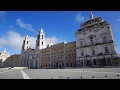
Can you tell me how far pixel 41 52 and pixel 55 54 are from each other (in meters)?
12.7

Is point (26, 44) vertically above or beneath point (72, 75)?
above

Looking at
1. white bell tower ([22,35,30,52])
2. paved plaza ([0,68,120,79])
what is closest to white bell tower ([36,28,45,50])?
white bell tower ([22,35,30,52])

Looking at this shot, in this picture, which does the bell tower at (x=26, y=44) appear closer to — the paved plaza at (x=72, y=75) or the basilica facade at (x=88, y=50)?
the basilica facade at (x=88, y=50)

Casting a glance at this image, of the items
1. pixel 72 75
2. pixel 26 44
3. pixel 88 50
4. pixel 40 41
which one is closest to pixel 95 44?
pixel 88 50

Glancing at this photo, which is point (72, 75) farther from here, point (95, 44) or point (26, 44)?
point (26, 44)

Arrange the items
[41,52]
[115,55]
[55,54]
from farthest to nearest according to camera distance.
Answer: [41,52] → [55,54] → [115,55]

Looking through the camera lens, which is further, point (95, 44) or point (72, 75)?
point (95, 44)

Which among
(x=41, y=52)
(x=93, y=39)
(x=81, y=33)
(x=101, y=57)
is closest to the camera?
(x=101, y=57)

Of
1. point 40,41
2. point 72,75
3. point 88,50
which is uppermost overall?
point 40,41
